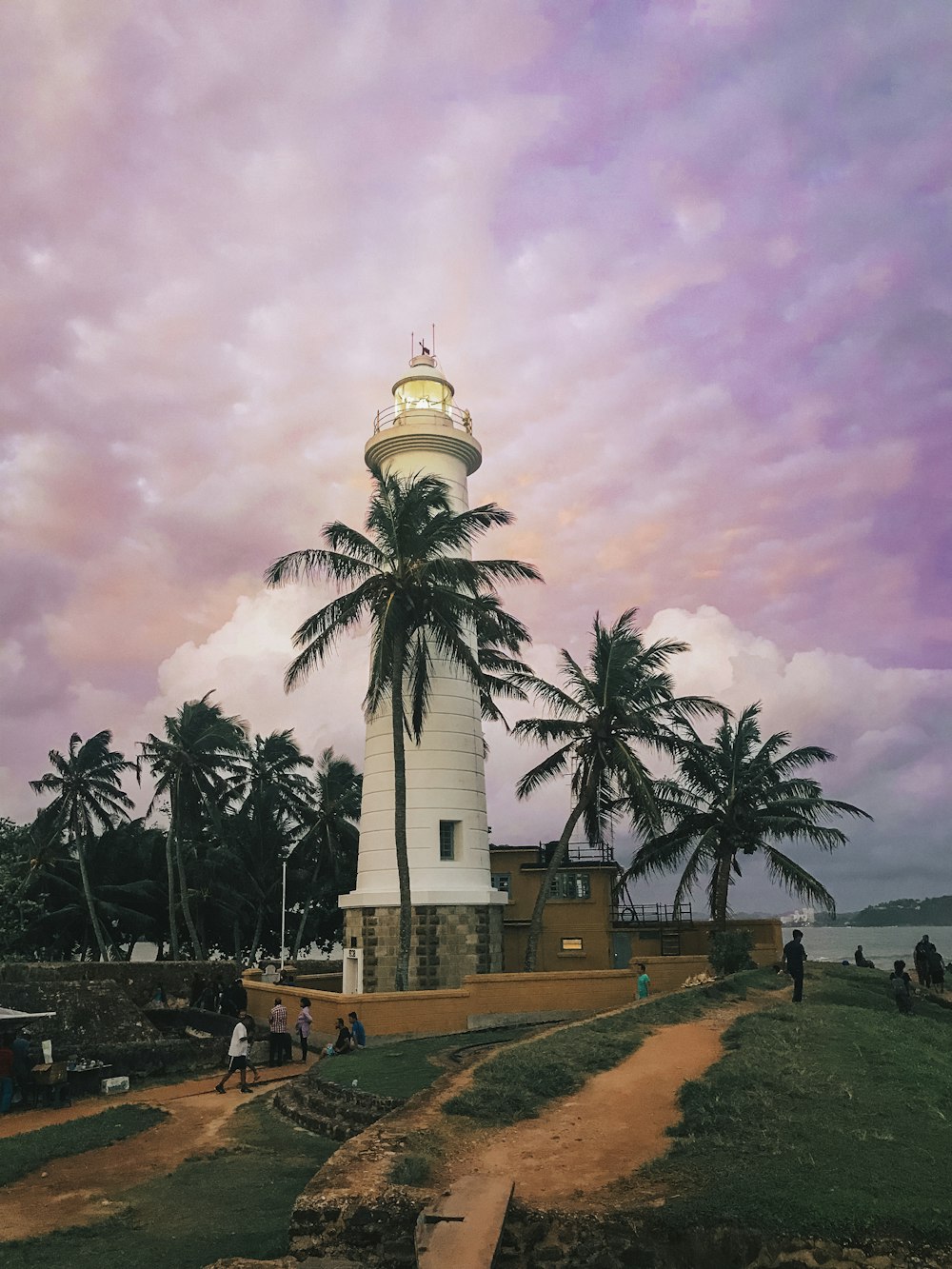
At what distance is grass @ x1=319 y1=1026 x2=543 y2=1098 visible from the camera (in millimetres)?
15578

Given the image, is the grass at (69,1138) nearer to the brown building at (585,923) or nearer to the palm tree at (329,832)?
the brown building at (585,923)

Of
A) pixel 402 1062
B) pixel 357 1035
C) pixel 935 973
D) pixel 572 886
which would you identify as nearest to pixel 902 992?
pixel 935 973

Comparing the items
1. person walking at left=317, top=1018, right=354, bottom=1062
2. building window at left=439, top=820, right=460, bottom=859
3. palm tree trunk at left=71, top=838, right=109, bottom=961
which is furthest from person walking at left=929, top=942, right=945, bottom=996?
palm tree trunk at left=71, top=838, right=109, bottom=961

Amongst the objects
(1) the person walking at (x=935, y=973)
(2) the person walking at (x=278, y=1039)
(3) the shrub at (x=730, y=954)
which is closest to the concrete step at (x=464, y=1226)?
(2) the person walking at (x=278, y=1039)

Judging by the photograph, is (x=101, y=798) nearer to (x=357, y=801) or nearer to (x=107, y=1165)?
(x=357, y=801)

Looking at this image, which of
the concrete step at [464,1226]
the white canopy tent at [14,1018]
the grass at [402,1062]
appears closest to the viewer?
the concrete step at [464,1226]

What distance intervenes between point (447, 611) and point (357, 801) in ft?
80.4

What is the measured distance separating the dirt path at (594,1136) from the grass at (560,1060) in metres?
0.28

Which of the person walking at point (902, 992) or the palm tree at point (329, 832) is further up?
the palm tree at point (329, 832)

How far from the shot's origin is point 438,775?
92.6 feet

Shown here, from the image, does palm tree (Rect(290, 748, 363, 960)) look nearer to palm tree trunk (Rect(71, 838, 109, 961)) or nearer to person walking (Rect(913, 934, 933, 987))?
palm tree trunk (Rect(71, 838, 109, 961))

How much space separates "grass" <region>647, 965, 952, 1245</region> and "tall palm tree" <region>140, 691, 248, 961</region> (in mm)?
32869

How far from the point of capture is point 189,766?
44688 millimetres

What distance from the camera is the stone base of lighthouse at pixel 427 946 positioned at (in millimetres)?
26641
